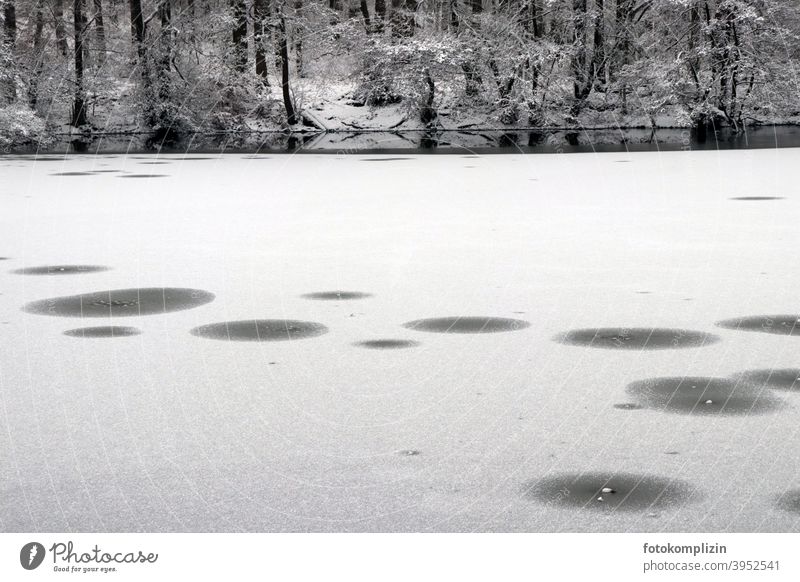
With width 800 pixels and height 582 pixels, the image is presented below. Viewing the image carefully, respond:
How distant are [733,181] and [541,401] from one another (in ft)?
43.0

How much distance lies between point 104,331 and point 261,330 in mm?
948

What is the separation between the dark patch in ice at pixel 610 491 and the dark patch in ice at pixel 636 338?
2.25m

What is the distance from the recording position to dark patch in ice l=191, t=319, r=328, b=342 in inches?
271

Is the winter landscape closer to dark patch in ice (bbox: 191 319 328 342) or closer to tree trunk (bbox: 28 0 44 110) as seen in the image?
dark patch in ice (bbox: 191 319 328 342)

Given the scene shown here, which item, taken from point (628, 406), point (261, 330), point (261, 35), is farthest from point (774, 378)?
point (261, 35)

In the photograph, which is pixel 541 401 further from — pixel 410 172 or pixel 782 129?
pixel 782 129

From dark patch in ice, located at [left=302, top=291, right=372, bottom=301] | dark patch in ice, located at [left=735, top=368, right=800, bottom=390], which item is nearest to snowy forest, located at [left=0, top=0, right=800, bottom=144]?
dark patch in ice, located at [left=302, top=291, right=372, bottom=301]

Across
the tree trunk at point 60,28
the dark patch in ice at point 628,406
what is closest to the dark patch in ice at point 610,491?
the dark patch in ice at point 628,406

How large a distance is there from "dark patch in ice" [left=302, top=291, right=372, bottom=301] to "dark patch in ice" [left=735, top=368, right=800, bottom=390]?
311 centimetres

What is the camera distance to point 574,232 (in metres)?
11.7

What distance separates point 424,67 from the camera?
38.4m

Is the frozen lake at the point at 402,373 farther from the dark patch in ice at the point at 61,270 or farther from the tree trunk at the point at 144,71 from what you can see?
the tree trunk at the point at 144,71

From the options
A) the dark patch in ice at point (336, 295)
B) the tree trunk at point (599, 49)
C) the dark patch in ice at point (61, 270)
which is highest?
the tree trunk at point (599, 49)

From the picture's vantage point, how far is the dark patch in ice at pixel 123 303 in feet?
25.2
